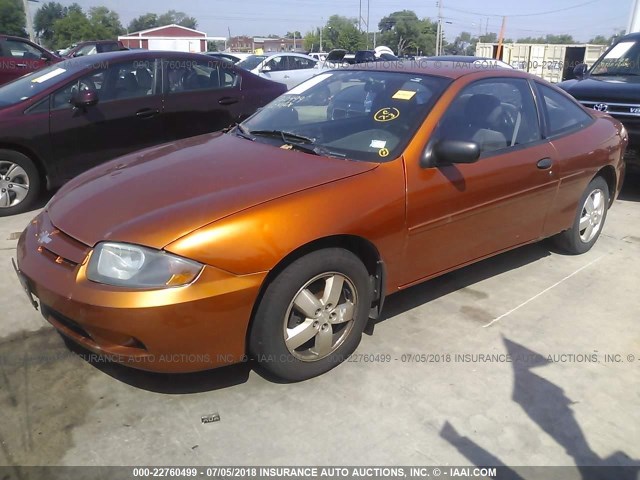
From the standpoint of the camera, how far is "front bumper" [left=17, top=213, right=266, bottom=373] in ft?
7.86

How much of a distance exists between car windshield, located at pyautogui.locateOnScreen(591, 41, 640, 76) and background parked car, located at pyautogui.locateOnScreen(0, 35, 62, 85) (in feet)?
30.0

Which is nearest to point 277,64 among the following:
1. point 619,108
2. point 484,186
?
point 619,108

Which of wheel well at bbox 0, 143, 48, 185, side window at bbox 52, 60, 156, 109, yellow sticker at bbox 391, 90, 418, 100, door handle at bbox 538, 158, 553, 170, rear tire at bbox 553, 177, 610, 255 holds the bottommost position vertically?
rear tire at bbox 553, 177, 610, 255

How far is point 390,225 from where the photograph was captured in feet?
9.93

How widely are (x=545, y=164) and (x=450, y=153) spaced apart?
1.16m

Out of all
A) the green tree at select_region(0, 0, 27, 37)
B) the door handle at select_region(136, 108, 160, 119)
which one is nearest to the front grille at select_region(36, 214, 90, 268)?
Answer: the door handle at select_region(136, 108, 160, 119)

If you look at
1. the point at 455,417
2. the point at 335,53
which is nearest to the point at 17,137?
the point at 455,417

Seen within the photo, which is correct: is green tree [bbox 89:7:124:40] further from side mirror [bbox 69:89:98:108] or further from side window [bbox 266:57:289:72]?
side mirror [bbox 69:89:98:108]

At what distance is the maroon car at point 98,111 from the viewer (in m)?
5.41

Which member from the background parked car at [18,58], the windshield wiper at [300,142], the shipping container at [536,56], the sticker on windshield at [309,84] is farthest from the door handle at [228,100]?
the shipping container at [536,56]

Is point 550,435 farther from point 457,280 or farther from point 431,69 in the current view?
point 431,69

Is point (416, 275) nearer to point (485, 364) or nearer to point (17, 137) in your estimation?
point (485, 364)

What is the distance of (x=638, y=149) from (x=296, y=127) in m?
4.36

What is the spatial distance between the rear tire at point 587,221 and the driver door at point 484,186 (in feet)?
2.05
